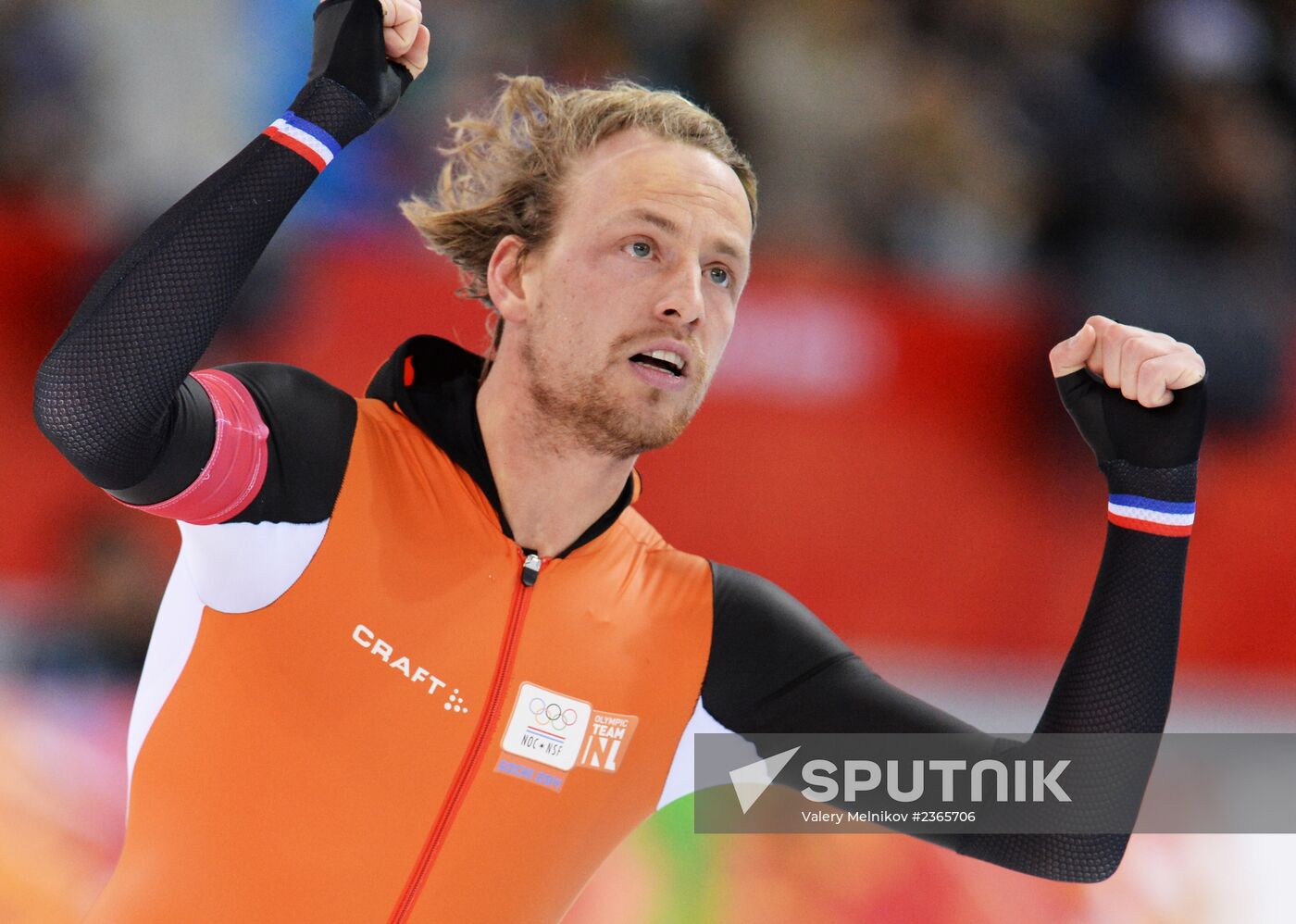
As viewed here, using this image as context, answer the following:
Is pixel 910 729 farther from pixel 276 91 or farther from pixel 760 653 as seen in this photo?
pixel 276 91

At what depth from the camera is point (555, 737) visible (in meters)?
2.46

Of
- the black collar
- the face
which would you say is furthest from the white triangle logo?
the face

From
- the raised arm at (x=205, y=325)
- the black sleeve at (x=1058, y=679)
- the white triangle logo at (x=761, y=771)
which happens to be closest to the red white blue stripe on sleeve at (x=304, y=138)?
the raised arm at (x=205, y=325)

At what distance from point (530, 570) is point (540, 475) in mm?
190

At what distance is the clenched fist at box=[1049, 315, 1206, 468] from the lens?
90.7 inches

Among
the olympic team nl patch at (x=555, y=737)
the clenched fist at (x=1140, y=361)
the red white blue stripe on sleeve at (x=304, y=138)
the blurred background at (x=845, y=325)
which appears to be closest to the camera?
the red white blue stripe on sleeve at (x=304, y=138)

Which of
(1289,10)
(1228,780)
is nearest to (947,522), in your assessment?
(1228,780)

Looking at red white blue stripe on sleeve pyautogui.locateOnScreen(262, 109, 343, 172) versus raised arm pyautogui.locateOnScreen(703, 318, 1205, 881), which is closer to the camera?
red white blue stripe on sleeve pyautogui.locateOnScreen(262, 109, 343, 172)

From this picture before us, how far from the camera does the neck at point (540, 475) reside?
2566 millimetres

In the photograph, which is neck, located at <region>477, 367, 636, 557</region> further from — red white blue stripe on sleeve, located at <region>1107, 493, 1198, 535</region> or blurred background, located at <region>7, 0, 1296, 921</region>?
blurred background, located at <region>7, 0, 1296, 921</region>

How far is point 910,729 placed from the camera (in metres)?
2.54

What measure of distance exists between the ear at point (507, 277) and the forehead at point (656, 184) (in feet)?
0.48

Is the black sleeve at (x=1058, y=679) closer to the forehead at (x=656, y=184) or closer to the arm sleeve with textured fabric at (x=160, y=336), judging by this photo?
the forehead at (x=656, y=184)

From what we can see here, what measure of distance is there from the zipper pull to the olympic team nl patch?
17 centimetres
